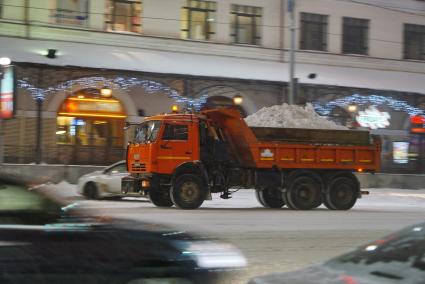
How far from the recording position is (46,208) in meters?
4.90

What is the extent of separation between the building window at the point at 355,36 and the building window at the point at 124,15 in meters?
10.5

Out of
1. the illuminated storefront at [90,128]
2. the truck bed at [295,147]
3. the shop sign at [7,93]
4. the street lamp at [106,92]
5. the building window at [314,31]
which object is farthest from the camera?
the building window at [314,31]

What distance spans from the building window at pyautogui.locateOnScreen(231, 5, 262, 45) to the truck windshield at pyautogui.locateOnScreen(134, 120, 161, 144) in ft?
42.8

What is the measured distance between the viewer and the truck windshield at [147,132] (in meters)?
16.4

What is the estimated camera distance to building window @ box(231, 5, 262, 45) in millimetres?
29031

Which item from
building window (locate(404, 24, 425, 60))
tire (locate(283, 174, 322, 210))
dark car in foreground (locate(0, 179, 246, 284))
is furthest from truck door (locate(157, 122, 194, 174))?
building window (locate(404, 24, 425, 60))

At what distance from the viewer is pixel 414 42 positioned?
1275 inches

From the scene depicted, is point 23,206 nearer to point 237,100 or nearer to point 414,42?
point 237,100

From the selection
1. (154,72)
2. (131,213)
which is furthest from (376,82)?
(131,213)

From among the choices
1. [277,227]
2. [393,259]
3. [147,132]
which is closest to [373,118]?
[147,132]

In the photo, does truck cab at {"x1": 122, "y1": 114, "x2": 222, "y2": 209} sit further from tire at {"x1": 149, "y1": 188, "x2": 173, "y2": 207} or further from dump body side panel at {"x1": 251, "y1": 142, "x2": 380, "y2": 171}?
dump body side panel at {"x1": 251, "y1": 142, "x2": 380, "y2": 171}

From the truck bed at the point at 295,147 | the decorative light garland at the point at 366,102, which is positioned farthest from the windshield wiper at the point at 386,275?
the decorative light garland at the point at 366,102

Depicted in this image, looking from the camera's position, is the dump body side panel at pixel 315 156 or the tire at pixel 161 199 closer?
the dump body side panel at pixel 315 156

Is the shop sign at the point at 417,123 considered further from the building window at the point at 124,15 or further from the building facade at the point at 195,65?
the building window at the point at 124,15
